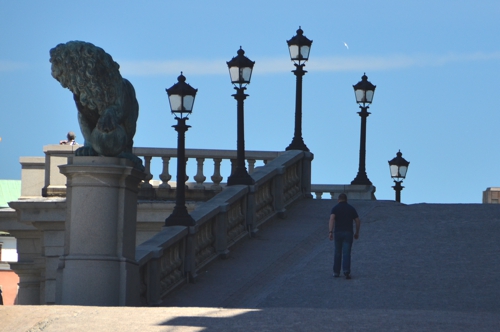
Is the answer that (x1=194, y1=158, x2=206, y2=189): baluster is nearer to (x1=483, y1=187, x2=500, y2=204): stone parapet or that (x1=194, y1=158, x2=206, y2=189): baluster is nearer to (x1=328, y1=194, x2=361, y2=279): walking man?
(x1=328, y1=194, x2=361, y2=279): walking man

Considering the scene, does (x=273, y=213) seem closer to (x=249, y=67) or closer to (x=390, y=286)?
(x=249, y=67)

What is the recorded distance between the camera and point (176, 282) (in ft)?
70.8

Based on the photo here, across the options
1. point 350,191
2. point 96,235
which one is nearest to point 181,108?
point 96,235

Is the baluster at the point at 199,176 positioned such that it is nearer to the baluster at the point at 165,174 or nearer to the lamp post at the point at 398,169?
the baluster at the point at 165,174

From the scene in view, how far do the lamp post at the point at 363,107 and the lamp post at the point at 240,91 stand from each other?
26.2 feet

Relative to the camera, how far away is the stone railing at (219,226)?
20359 millimetres

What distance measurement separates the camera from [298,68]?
94.1ft

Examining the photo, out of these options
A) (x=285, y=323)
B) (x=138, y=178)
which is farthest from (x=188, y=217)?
(x=285, y=323)

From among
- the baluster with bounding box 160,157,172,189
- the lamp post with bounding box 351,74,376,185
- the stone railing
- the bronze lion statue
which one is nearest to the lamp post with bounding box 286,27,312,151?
the stone railing

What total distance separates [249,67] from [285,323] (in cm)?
1127

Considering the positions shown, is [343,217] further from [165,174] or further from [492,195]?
[492,195]

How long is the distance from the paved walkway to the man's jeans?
8.6 inches

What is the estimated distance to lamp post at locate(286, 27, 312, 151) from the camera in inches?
1123

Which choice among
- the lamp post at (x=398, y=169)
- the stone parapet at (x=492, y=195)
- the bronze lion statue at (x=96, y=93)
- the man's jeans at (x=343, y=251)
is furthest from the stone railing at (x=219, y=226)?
the stone parapet at (x=492, y=195)
